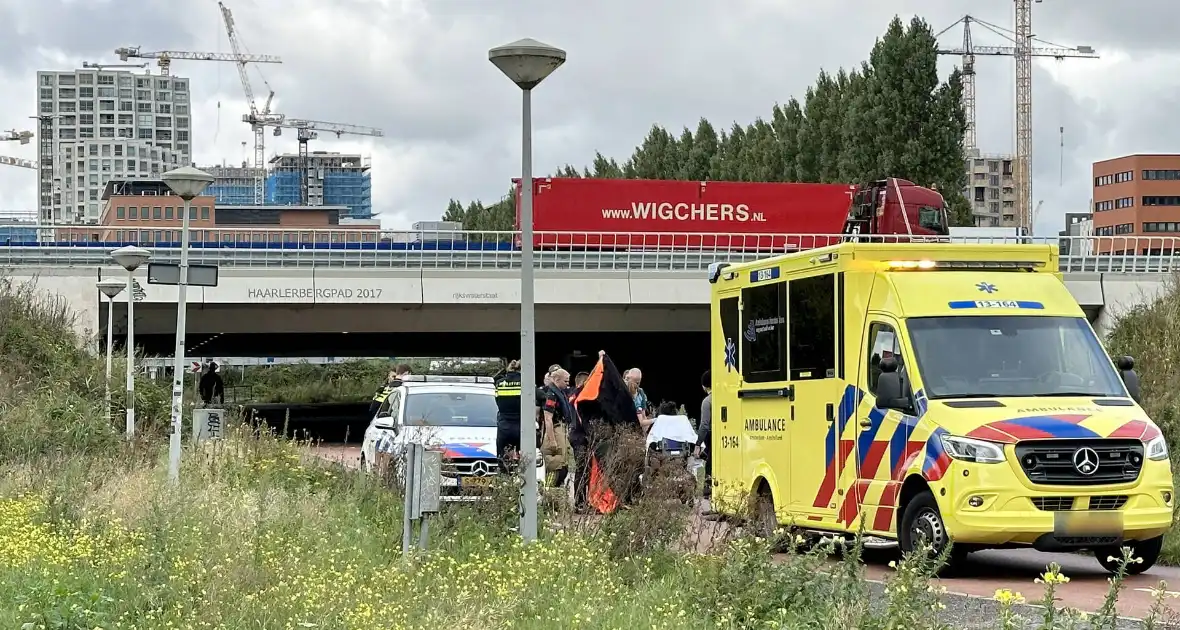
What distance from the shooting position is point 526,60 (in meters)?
10.9

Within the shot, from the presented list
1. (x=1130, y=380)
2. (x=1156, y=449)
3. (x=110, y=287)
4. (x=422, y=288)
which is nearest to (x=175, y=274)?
(x=1130, y=380)

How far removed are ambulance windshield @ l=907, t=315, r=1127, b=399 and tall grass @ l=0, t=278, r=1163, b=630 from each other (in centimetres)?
218

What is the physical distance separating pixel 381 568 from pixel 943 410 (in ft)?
15.1

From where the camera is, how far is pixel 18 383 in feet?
86.1

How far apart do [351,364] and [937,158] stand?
4128 cm

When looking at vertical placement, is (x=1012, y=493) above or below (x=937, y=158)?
Result: below

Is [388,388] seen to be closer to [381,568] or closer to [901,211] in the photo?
[381,568]

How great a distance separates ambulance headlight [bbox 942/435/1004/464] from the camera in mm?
11531

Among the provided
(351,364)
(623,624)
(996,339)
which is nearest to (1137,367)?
(996,339)

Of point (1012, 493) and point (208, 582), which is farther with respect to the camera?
point (1012, 493)

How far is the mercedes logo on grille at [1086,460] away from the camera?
1158 cm

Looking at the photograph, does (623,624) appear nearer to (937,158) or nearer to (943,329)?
(943,329)

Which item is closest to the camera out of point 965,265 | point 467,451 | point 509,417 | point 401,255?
point 965,265

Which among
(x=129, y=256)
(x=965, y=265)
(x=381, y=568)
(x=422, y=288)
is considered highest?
(x=129, y=256)
